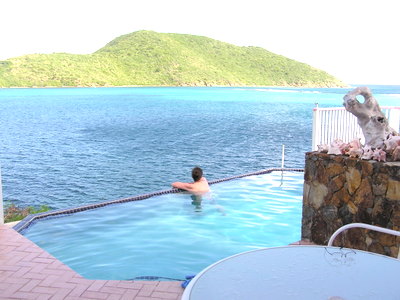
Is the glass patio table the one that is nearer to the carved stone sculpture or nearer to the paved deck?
the paved deck

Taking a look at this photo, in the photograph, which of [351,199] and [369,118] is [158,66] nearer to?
[369,118]

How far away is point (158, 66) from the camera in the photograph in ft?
289

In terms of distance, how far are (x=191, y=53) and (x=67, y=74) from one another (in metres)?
27.0

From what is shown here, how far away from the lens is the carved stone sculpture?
425 centimetres

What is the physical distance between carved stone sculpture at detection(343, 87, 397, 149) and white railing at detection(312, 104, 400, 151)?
170 centimetres

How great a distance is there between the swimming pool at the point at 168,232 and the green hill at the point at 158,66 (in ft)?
263

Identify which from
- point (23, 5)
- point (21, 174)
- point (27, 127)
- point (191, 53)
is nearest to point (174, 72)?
point (191, 53)

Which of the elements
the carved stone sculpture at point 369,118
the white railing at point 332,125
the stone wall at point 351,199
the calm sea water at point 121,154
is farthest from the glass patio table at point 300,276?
the calm sea water at point 121,154

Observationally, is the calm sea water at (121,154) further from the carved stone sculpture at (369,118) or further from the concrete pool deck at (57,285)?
the carved stone sculpture at (369,118)

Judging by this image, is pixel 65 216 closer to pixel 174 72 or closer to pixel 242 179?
pixel 242 179

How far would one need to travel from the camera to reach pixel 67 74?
82375mm

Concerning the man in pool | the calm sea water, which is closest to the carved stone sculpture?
the man in pool

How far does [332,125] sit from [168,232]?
340cm

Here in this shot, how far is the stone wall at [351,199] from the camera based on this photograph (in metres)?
3.69
